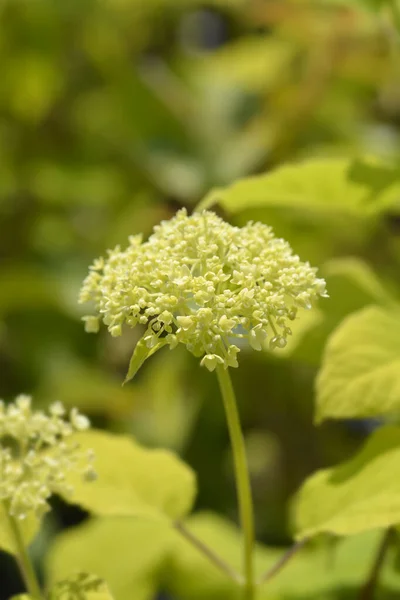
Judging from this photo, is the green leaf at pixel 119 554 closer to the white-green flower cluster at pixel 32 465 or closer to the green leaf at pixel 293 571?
the green leaf at pixel 293 571

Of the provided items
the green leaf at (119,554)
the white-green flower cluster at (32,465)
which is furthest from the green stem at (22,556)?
the green leaf at (119,554)

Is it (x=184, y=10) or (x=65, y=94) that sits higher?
(x=184, y=10)

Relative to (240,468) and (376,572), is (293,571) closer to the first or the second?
(376,572)

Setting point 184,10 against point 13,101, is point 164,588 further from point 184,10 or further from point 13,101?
point 184,10

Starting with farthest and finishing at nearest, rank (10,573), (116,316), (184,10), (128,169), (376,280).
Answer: (184,10) → (128,169) → (10,573) → (376,280) → (116,316)

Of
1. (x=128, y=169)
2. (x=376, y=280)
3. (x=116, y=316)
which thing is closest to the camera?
(x=116, y=316)

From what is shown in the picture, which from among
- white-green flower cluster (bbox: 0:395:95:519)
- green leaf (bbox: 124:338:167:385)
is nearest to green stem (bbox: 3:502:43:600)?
white-green flower cluster (bbox: 0:395:95:519)

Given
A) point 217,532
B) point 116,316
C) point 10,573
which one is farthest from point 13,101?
point 116,316
